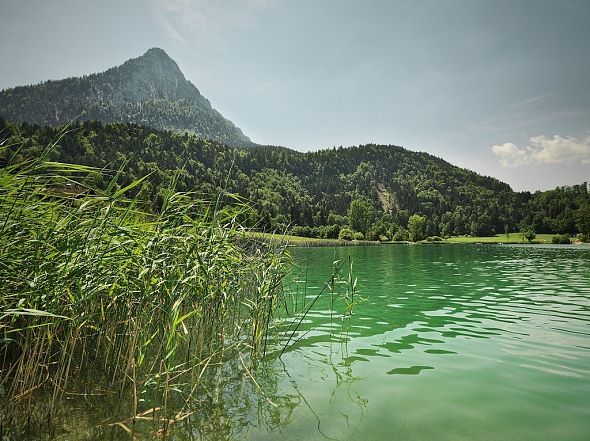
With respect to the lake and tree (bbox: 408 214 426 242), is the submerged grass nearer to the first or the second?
the lake

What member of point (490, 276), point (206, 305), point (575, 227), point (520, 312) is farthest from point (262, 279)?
point (575, 227)

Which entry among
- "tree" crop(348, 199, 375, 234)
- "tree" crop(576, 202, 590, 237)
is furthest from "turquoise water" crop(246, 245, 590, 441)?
"tree" crop(348, 199, 375, 234)

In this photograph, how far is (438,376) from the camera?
314 inches

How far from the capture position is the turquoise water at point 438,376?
5.69 meters

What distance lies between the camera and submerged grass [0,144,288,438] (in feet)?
15.6

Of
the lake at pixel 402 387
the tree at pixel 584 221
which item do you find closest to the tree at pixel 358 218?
the tree at pixel 584 221

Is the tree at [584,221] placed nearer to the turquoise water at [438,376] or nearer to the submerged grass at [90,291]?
the turquoise water at [438,376]

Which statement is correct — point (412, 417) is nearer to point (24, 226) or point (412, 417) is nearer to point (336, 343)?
point (336, 343)

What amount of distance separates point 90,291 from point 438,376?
6.93m

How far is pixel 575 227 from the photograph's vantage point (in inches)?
6014

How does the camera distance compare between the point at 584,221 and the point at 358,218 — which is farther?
the point at 358,218

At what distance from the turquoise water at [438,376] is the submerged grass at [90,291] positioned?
1.74 m

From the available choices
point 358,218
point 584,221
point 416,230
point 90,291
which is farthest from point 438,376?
point 416,230

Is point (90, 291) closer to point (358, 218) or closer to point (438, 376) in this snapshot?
point (438, 376)
